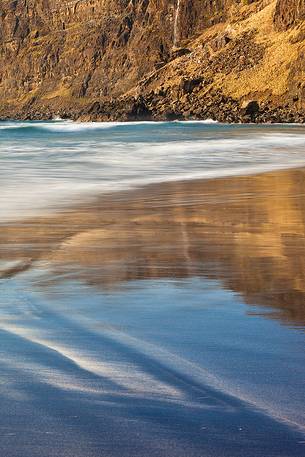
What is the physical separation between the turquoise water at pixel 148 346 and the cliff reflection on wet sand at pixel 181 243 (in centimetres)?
3

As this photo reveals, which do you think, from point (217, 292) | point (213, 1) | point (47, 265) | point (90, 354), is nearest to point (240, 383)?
point (90, 354)

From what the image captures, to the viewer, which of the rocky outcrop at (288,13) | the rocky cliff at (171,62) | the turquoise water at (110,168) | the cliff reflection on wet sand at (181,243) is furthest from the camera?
the rocky outcrop at (288,13)

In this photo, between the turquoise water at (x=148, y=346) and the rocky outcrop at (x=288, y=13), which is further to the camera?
the rocky outcrop at (x=288, y=13)

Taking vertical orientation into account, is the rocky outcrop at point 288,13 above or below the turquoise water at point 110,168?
above

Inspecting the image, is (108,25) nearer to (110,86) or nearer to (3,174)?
(110,86)

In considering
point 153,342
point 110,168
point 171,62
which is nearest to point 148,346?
point 153,342

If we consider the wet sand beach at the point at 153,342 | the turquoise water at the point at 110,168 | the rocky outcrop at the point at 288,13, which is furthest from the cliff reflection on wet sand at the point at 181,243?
the rocky outcrop at the point at 288,13

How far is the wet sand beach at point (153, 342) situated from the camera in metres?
3.52

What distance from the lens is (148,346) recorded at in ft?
15.9

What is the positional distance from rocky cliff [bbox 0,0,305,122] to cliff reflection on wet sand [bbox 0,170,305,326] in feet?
226

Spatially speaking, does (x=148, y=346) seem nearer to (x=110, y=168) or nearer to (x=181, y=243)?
(x=181, y=243)

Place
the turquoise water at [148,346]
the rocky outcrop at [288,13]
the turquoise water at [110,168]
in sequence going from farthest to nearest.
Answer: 1. the rocky outcrop at [288,13]
2. the turquoise water at [110,168]
3. the turquoise water at [148,346]

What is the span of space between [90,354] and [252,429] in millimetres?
1279

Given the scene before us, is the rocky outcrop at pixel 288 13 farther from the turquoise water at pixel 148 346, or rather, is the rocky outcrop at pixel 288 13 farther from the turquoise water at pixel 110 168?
the turquoise water at pixel 148 346
